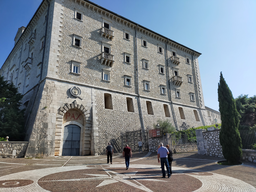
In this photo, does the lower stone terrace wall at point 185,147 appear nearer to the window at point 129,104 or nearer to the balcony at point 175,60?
the window at point 129,104

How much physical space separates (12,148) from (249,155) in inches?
721

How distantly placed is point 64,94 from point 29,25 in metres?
16.1

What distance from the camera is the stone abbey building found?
1825cm

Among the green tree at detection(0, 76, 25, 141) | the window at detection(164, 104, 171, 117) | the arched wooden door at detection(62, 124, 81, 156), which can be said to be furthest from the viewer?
the window at detection(164, 104, 171, 117)

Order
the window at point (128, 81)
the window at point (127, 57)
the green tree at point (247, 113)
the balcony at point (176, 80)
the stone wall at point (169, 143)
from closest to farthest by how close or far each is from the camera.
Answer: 1. the stone wall at point (169, 143)
2. the window at point (128, 81)
3. the window at point (127, 57)
4. the green tree at point (247, 113)
5. the balcony at point (176, 80)

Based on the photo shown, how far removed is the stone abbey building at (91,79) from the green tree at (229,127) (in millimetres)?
12062

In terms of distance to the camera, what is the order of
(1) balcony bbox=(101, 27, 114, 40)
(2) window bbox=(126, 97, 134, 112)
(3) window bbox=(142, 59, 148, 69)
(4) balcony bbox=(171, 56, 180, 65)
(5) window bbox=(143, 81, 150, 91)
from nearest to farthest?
(1) balcony bbox=(101, 27, 114, 40) < (2) window bbox=(126, 97, 134, 112) < (5) window bbox=(143, 81, 150, 91) < (3) window bbox=(142, 59, 148, 69) < (4) balcony bbox=(171, 56, 180, 65)

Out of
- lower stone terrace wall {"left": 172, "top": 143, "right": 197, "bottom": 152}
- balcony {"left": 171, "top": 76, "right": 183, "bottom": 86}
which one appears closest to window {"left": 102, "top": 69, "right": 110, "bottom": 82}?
lower stone terrace wall {"left": 172, "top": 143, "right": 197, "bottom": 152}

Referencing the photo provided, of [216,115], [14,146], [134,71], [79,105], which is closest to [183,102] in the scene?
[134,71]

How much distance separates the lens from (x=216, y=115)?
44125mm

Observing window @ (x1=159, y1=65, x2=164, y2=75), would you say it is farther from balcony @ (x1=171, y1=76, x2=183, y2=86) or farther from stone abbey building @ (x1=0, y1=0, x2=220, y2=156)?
balcony @ (x1=171, y1=76, x2=183, y2=86)

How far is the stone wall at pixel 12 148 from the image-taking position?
1401cm

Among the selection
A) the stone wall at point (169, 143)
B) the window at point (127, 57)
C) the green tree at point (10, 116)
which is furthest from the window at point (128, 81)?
the green tree at point (10, 116)

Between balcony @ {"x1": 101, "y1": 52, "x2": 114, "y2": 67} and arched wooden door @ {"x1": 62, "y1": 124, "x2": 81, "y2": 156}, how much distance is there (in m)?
9.34
